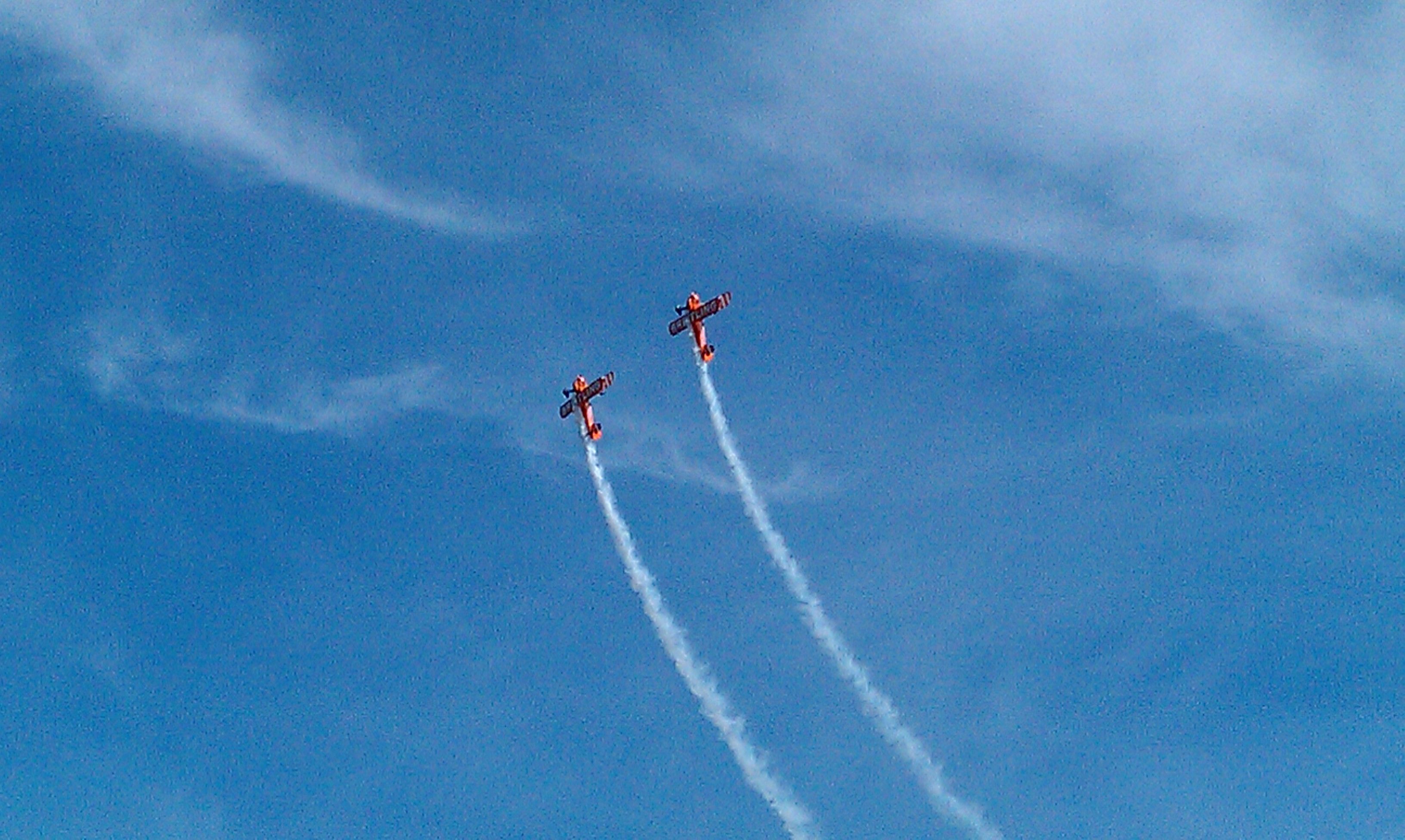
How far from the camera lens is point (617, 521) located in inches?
6890

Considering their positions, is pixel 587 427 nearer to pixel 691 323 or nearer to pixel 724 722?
pixel 691 323

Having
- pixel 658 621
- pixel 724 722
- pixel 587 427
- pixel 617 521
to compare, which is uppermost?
pixel 587 427

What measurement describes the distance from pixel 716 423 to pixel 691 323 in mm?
17988

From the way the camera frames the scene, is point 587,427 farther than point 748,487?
Yes

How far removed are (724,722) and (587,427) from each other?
138ft

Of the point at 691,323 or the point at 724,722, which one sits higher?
the point at 691,323

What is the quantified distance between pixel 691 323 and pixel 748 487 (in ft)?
90.8

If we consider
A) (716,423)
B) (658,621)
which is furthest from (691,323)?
(658,621)

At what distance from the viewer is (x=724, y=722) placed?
16250 centimetres

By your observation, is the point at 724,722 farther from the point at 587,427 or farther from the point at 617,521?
the point at 587,427

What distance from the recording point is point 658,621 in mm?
167750

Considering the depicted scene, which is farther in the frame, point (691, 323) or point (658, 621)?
point (691, 323)

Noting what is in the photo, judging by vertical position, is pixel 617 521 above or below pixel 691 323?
below

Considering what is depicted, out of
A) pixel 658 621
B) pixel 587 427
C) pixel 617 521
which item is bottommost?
pixel 658 621
